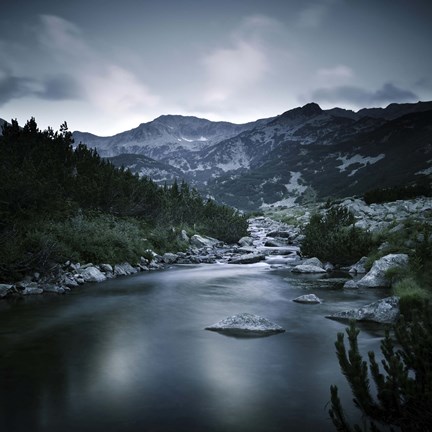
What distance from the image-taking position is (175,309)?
13.5 metres

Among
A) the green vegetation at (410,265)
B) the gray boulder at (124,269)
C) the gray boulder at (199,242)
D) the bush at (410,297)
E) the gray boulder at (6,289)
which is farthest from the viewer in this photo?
the gray boulder at (199,242)

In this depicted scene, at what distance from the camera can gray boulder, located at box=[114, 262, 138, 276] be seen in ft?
66.0

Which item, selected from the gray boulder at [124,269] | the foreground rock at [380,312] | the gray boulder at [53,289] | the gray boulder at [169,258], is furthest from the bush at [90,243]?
the foreground rock at [380,312]

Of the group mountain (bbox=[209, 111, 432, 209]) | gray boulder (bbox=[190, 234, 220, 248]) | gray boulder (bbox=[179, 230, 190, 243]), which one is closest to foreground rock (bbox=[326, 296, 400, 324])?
gray boulder (bbox=[179, 230, 190, 243])

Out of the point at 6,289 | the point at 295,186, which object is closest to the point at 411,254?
the point at 6,289

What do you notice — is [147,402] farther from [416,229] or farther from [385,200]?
[385,200]

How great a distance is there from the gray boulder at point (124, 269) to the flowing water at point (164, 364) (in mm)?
4824

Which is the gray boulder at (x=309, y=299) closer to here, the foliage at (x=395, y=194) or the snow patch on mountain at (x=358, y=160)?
the foliage at (x=395, y=194)

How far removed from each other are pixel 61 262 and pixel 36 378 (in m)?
11.6

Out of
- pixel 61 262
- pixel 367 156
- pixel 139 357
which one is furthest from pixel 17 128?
pixel 367 156

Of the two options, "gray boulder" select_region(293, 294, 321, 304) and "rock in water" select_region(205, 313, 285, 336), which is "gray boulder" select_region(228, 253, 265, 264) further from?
"rock in water" select_region(205, 313, 285, 336)

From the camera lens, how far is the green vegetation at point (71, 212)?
1683 centimetres

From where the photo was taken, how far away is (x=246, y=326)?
33.9 ft

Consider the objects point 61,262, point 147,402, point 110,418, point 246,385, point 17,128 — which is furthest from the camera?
point 17,128
